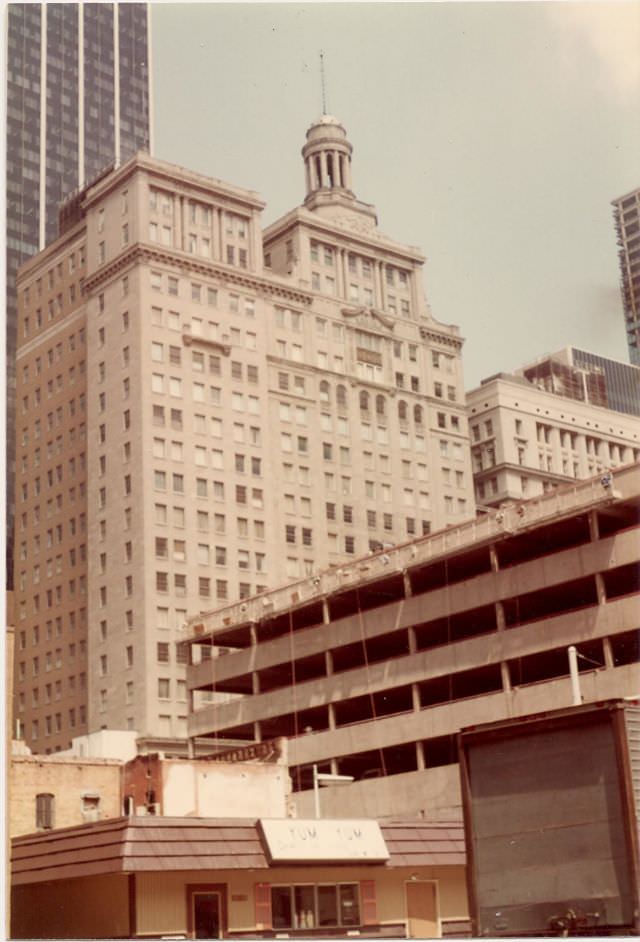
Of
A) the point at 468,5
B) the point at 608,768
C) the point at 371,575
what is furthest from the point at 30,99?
the point at 608,768

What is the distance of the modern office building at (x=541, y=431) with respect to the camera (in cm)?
12519

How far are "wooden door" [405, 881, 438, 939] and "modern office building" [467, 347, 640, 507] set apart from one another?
76.0 meters

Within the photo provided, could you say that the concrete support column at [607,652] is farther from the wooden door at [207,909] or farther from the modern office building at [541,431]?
the modern office building at [541,431]

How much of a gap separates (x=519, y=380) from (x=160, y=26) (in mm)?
A: 78928

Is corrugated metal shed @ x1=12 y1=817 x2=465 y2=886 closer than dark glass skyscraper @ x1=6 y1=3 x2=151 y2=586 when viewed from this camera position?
Yes

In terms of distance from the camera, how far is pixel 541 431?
13350 cm

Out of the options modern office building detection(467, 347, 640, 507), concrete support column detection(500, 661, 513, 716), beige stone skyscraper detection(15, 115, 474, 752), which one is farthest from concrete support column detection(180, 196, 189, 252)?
concrete support column detection(500, 661, 513, 716)

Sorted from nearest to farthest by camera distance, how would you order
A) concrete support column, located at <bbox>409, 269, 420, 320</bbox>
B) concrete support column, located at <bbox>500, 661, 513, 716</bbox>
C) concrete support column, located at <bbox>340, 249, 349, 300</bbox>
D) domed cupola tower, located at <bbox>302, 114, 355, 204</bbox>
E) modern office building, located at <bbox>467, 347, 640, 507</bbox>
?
concrete support column, located at <bbox>500, 661, 513, 716</bbox> < domed cupola tower, located at <bbox>302, 114, 355, 204</bbox> < modern office building, located at <bbox>467, 347, 640, 507</bbox> < concrete support column, located at <bbox>340, 249, 349, 300</bbox> < concrete support column, located at <bbox>409, 269, 420, 320</bbox>

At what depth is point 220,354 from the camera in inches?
4835

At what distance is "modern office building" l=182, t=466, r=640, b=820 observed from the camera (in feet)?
230

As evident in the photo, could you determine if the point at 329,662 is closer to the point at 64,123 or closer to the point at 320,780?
the point at 320,780

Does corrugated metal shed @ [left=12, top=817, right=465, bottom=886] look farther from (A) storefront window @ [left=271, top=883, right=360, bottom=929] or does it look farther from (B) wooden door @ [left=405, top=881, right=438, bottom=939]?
(A) storefront window @ [left=271, top=883, right=360, bottom=929]

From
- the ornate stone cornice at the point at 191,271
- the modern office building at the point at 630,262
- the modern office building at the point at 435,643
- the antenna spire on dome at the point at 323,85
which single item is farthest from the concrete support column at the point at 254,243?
the antenna spire on dome at the point at 323,85

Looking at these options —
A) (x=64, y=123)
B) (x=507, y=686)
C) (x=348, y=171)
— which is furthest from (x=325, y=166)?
(x=507, y=686)
